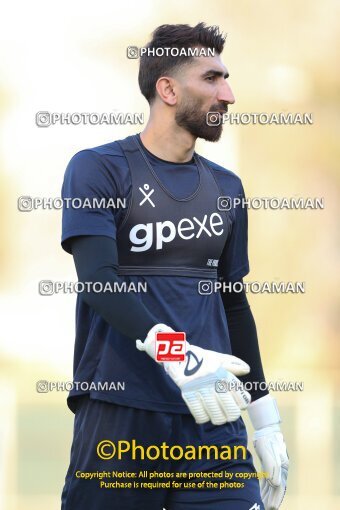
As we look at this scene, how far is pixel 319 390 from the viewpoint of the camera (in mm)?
2932

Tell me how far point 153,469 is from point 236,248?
1.88 ft

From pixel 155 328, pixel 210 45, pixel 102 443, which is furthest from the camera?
pixel 210 45

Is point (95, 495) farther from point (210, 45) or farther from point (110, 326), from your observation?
point (210, 45)

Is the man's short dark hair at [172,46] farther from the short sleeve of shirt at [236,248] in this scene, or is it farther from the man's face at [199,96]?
the short sleeve of shirt at [236,248]

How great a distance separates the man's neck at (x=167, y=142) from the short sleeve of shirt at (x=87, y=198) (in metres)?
0.15

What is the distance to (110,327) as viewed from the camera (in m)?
2.32

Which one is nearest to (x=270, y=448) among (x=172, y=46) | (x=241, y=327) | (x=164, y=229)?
(x=241, y=327)

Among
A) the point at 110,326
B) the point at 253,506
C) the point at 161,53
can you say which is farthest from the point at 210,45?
the point at 253,506

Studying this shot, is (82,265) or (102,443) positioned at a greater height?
(82,265)

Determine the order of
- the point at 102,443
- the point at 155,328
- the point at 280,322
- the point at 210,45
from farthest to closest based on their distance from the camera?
1. the point at 280,322
2. the point at 210,45
3. the point at 102,443
4. the point at 155,328

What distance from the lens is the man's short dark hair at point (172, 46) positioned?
8.18ft

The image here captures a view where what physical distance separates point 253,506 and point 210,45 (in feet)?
3.60

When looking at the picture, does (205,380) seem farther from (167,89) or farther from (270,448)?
(167,89)

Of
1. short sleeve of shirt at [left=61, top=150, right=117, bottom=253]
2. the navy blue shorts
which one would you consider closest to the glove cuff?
the navy blue shorts
